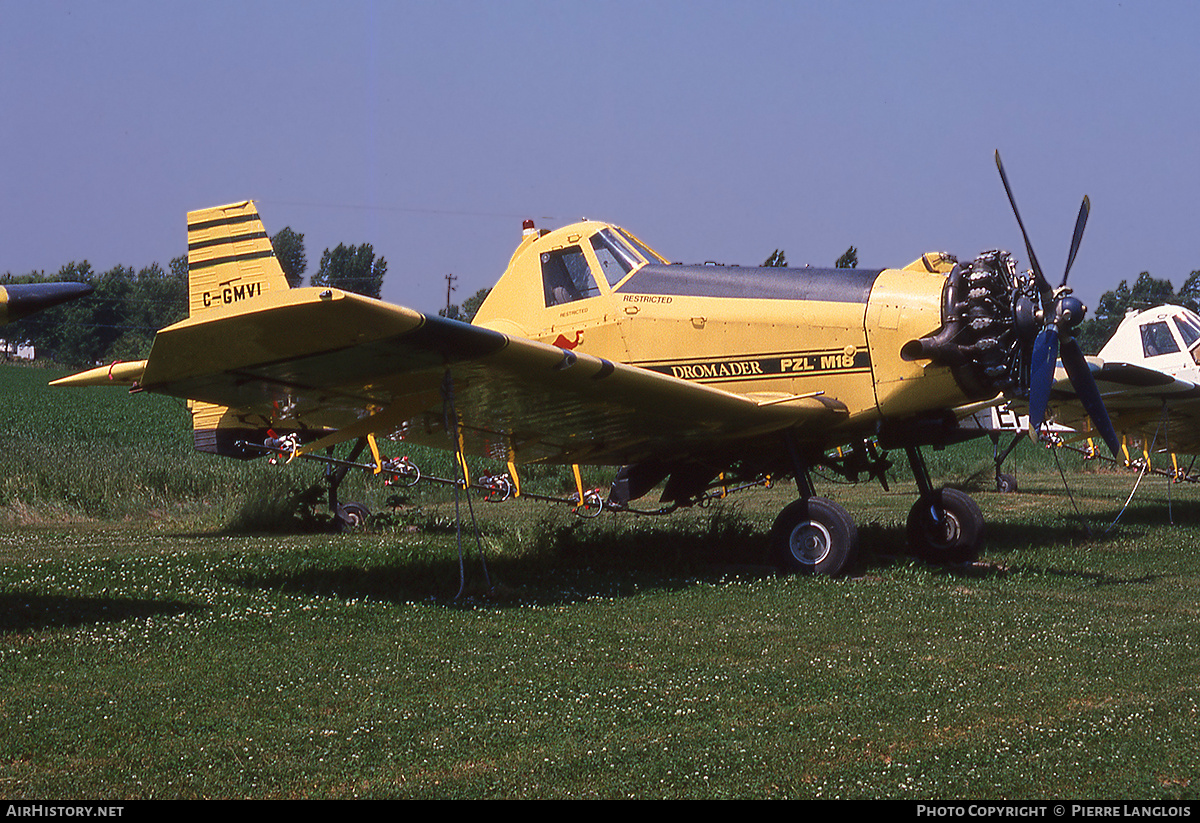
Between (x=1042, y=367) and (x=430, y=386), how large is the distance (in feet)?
16.2

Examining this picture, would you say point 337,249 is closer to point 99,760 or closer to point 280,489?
point 280,489

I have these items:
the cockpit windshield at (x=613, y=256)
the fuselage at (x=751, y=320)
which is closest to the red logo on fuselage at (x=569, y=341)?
the fuselage at (x=751, y=320)

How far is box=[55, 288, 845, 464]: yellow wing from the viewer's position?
19.7ft

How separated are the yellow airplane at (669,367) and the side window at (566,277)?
2cm

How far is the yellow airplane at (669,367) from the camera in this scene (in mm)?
6559

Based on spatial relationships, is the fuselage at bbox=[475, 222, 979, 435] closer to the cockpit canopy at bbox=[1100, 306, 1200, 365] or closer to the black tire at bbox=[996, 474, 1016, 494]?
the cockpit canopy at bbox=[1100, 306, 1200, 365]

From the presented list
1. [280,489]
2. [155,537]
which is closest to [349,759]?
[155,537]

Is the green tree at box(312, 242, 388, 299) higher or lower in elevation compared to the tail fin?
higher

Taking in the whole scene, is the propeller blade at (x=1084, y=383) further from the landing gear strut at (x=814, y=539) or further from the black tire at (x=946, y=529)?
the landing gear strut at (x=814, y=539)

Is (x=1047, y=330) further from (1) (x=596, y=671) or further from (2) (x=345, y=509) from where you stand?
(2) (x=345, y=509)

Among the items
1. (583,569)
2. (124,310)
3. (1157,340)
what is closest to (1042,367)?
(583,569)

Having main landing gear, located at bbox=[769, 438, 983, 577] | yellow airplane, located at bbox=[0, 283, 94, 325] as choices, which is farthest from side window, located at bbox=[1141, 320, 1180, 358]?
yellow airplane, located at bbox=[0, 283, 94, 325]

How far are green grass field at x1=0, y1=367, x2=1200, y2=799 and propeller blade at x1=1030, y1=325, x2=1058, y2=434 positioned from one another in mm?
1471

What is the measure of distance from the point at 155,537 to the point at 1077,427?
49.6 feet
